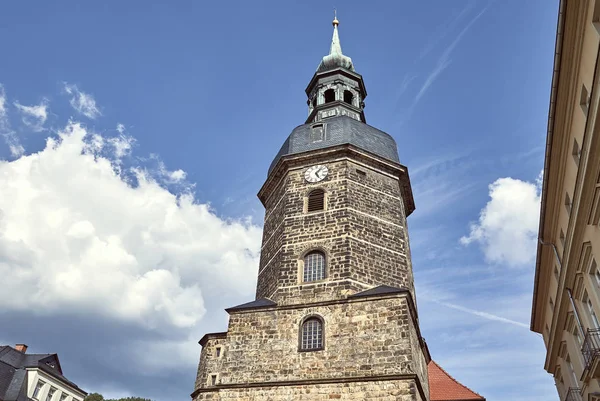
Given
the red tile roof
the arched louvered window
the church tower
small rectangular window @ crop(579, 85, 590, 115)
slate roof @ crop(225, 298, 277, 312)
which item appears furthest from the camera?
the red tile roof

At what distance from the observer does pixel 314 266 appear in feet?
54.6

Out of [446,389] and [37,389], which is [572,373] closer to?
[446,389]

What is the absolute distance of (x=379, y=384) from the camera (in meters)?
13.3

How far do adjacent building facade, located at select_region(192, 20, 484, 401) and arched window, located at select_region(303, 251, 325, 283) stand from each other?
0.11 feet

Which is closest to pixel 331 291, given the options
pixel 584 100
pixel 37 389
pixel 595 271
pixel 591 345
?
pixel 591 345

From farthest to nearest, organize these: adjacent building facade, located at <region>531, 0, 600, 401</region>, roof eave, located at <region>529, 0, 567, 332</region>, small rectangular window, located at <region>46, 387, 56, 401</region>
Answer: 1. small rectangular window, located at <region>46, 387, 56, 401</region>
2. roof eave, located at <region>529, 0, 567, 332</region>
3. adjacent building facade, located at <region>531, 0, 600, 401</region>

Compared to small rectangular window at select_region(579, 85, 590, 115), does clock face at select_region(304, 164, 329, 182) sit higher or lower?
higher

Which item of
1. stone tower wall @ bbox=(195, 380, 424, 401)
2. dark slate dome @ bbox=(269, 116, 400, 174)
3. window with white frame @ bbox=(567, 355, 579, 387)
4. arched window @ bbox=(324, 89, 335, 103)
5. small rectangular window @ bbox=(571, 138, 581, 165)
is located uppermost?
arched window @ bbox=(324, 89, 335, 103)

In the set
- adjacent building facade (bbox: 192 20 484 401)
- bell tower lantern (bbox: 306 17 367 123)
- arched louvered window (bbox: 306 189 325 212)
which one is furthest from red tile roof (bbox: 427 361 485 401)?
bell tower lantern (bbox: 306 17 367 123)

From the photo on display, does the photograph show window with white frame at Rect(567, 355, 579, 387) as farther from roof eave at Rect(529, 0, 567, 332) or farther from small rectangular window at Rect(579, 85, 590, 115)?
small rectangular window at Rect(579, 85, 590, 115)

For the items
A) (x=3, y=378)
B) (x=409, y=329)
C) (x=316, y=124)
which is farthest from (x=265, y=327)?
(x=3, y=378)

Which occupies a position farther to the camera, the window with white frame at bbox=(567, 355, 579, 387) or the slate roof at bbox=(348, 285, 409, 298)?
the slate roof at bbox=(348, 285, 409, 298)

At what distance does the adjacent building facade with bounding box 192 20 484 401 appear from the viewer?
1389 centimetres

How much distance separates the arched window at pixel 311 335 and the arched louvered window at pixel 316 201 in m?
4.23
